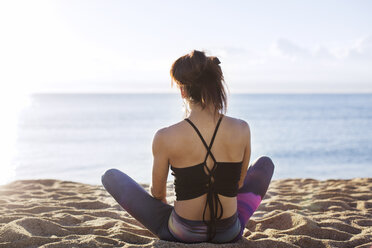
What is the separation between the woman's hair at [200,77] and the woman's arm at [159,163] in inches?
13.0

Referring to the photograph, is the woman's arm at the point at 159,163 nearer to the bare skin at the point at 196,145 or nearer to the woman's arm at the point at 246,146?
the bare skin at the point at 196,145

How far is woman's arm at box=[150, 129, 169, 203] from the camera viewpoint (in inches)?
104

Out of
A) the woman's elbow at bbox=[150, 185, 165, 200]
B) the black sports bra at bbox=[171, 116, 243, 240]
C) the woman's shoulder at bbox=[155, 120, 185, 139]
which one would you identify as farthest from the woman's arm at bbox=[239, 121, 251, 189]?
the woman's elbow at bbox=[150, 185, 165, 200]

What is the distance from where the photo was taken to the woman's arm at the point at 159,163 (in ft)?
8.65

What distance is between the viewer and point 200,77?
2594 mm

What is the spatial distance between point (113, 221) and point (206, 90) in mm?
1800

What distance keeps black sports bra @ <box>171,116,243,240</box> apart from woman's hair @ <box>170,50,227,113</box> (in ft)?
0.53

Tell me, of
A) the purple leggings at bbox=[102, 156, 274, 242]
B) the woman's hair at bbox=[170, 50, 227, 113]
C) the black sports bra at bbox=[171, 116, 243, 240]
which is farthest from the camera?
the purple leggings at bbox=[102, 156, 274, 242]

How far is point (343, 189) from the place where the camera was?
212 inches

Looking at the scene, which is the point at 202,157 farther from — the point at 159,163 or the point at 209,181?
the point at 159,163

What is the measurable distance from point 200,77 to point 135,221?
1.95 metres

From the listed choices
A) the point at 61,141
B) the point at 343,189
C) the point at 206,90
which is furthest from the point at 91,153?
the point at 206,90

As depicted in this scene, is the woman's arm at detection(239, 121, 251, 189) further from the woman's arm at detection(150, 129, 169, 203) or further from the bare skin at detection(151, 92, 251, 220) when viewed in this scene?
the woman's arm at detection(150, 129, 169, 203)

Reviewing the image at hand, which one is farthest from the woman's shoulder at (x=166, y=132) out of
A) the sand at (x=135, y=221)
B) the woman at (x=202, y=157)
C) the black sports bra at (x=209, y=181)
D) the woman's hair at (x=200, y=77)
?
the sand at (x=135, y=221)
